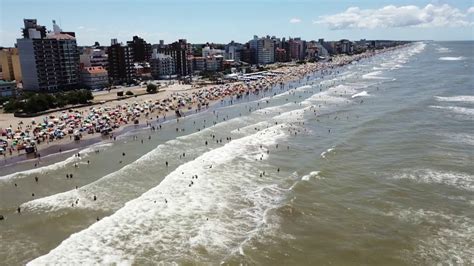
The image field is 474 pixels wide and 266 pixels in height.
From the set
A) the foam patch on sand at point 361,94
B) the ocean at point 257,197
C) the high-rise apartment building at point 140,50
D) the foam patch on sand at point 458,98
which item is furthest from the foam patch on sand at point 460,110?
the high-rise apartment building at point 140,50

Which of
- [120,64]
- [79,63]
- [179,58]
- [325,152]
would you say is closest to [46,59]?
[79,63]

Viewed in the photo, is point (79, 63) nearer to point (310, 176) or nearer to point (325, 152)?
point (325, 152)

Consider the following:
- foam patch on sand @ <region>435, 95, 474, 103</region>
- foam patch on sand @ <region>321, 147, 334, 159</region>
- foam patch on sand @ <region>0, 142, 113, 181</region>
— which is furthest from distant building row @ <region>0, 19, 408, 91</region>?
foam patch on sand @ <region>435, 95, 474, 103</region>

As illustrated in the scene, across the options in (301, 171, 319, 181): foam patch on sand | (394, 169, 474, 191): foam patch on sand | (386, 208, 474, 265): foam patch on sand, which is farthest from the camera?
(301, 171, 319, 181): foam patch on sand

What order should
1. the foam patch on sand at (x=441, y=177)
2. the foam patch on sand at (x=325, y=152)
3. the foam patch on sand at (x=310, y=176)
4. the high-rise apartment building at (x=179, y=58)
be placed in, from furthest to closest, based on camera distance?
the high-rise apartment building at (x=179, y=58), the foam patch on sand at (x=325, y=152), the foam patch on sand at (x=310, y=176), the foam patch on sand at (x=441, y=177)

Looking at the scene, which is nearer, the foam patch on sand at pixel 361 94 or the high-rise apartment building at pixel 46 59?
the foam patch on sand at pixel 361 94

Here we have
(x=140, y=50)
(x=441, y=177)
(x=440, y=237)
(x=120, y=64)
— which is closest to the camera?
(x=440, y=237)

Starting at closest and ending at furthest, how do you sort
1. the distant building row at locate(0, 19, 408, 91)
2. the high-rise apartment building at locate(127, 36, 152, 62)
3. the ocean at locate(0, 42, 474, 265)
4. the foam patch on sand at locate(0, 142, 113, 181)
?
the ocean at locate(0, 42, 474, 265) < the foam patch on sand at locate(0, 142, 113, 181) < the distant building row at locate(0, 19, 408, 91) < the high-rise apartment building at locate(127, 36, 152, 62)

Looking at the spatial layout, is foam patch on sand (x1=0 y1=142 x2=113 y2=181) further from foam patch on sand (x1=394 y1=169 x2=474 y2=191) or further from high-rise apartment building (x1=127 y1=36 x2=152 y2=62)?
high-rise apartment building (x1=127 y1=36 x2=152 y2=62)

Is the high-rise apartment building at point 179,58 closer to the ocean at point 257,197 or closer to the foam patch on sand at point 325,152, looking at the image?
the ocean at point 257,197
